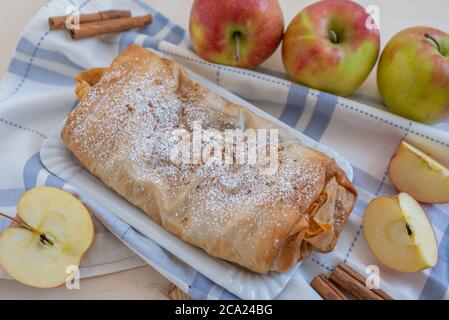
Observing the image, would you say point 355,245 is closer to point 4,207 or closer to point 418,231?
point 418,231

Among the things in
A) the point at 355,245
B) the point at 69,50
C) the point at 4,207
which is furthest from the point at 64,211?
the point at 355,245

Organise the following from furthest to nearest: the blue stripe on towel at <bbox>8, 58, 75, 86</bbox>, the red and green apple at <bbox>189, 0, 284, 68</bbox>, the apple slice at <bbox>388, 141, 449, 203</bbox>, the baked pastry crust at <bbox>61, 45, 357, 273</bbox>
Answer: the blue stripe on towel at <bbox>8, 58, 75, 86</bbox> → the red and green apple at <bbox>189, 0, 284, 68</bbox> → the apple slice at <bbox>388, 141, 449, 203</bbox> → the baked pastry crust at <bbox>61, 45, 357, 273</bbox>

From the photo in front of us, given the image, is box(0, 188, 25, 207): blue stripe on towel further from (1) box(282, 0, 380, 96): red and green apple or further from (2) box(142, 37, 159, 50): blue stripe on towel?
(1) box(282, 0, 380, 96): red and green apple

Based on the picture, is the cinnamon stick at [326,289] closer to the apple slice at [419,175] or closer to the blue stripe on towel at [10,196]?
the apple slice at [419,175]

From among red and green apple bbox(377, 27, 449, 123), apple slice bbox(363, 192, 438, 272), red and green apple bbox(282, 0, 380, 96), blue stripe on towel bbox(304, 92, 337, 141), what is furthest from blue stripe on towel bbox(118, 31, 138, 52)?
apple slice bbox(363, 192, 438, 272)
